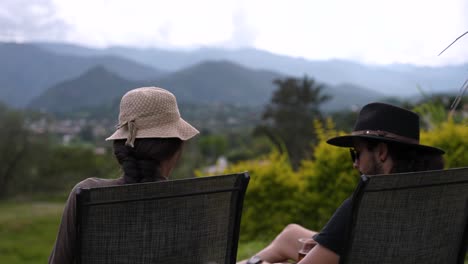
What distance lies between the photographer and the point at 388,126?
248 centimetres

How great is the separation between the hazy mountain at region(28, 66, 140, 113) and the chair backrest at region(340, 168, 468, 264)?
3273 inches

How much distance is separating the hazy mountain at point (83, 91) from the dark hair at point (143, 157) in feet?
272

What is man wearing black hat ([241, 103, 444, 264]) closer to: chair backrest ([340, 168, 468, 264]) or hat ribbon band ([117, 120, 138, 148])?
chair backrest ([340, 168, 468, 264])

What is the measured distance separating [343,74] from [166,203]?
13128 cm

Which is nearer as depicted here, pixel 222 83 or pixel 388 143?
pixel 388 143

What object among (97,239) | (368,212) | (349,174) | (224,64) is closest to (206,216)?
(97,239)

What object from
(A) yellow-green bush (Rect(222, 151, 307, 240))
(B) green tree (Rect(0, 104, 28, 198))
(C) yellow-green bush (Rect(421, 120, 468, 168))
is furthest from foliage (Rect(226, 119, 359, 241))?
(B) green tree (Rect(0, 104, 28, 198))

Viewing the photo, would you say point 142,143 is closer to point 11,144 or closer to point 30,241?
point 30,241

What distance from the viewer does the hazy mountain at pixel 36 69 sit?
305 feet

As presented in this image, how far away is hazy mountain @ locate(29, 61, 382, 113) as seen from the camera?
8700 centimetres

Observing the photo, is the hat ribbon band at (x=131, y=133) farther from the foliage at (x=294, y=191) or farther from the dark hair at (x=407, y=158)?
the foliage at (x=294, y=191)

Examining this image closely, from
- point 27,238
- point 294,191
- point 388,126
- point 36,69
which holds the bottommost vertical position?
point 27,238

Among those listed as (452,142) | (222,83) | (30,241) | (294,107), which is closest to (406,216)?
(452,142)

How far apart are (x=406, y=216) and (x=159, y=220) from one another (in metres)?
0.85
